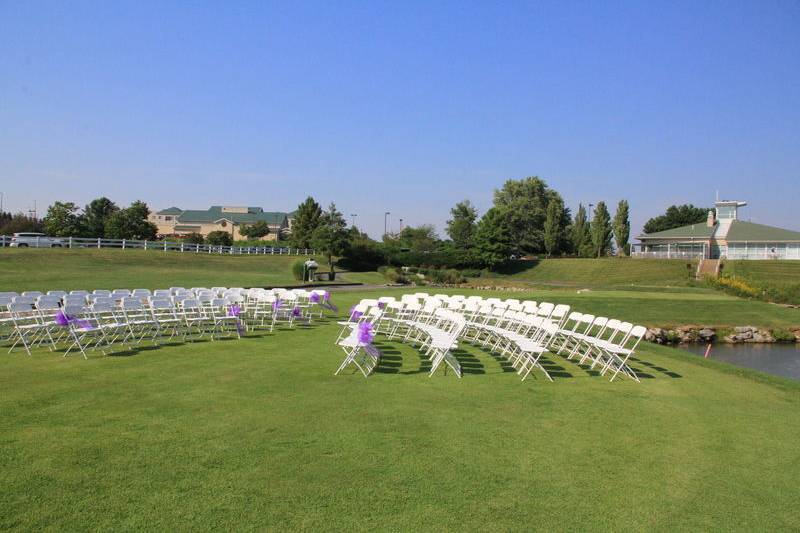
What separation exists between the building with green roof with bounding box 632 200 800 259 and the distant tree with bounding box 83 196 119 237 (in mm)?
55671

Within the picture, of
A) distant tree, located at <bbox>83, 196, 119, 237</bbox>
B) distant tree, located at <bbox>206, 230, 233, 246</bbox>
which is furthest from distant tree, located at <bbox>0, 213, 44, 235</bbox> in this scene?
distant tree, located at <bbox>206, 230, 233, 246</bbox>

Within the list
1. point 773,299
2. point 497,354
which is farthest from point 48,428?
point 773,299

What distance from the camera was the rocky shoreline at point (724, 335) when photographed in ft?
63.9

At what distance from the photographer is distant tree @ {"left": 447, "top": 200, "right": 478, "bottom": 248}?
70.4 meters

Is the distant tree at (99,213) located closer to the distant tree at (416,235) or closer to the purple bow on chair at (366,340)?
the distant tree at (416,235)

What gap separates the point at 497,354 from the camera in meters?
10.8

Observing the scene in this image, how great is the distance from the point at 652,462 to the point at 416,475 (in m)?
2.18

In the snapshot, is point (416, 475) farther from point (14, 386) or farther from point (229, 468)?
point (14, 386)

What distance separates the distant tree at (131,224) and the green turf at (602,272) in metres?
37.8

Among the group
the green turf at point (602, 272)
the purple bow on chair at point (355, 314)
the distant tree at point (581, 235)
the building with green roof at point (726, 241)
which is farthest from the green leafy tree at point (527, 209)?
the purple bow on chair at point (355, 314)

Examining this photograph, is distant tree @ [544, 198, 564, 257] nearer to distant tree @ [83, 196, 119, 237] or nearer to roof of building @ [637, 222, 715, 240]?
roof of building @ [637, 222, 715, 240]

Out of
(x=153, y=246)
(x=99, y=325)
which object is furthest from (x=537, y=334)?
(x=153, y=246)

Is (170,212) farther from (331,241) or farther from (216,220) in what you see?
(331,241)

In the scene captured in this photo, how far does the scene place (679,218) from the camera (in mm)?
88312
